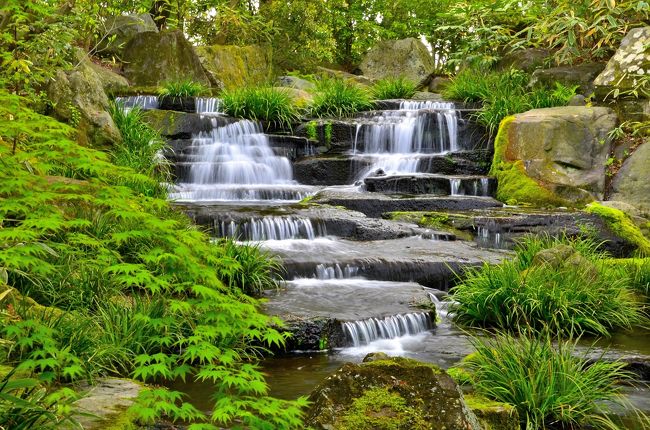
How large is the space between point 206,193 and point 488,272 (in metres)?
6.16

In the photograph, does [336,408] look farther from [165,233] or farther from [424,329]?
[424,329]

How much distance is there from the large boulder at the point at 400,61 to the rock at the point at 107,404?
22.2 meters

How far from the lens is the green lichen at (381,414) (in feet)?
11.6

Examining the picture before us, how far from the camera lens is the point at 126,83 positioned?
57.4 feet

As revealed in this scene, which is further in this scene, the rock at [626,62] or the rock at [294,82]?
the rock at [294,82]

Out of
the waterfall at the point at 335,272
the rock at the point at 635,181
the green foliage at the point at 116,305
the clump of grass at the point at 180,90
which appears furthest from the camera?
the clump of grass at the point at 180,90

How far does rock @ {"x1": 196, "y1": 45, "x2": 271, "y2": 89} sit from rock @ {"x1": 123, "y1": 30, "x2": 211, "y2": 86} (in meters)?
1.09


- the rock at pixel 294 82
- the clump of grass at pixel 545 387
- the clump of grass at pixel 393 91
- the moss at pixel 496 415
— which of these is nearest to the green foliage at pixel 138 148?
the clump of grass at pixel 545 387

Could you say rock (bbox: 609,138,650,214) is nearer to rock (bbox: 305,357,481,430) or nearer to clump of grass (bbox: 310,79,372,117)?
clump of grass (bbox: 310,79,372,117)

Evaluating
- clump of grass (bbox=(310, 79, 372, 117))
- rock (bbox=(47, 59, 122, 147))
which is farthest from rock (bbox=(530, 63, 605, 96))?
rock (bbox=(47, 59, 122, 147))

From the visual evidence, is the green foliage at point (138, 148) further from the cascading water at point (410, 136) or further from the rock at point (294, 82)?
the rock at point (294, 82)

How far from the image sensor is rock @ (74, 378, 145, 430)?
11.9 ft

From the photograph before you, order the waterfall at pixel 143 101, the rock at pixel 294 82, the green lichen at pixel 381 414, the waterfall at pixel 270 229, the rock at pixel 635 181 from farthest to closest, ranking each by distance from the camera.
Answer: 1. the rock at pixel 294 82
2. the waterfall at pixel 143 101
3. the rock at pixel 635 181
4. the waterfall at pixel 270 229
5. the green lichen at pixel 381 414

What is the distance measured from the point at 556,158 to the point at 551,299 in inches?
255
